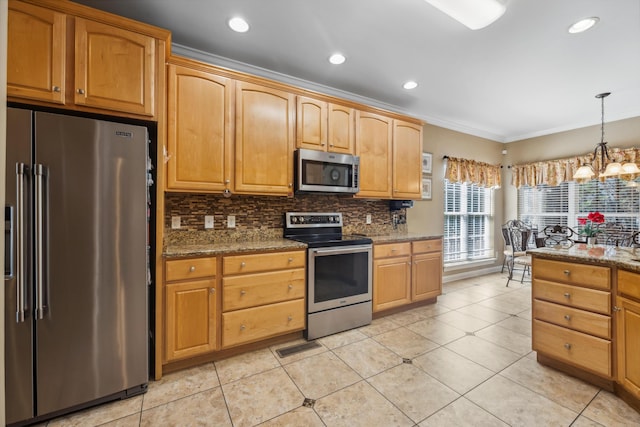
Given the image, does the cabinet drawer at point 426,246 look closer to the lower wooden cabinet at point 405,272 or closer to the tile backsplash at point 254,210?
the lower wooden cabinet at point 405,272

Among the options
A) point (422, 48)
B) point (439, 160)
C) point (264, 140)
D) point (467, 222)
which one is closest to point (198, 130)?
point (264, 140)

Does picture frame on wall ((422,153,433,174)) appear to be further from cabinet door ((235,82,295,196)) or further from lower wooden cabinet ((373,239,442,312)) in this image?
cabinet door ((235,82,295,196))

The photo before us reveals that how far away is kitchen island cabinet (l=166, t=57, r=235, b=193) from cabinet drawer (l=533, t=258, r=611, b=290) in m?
2.59

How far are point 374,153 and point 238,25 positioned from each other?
72.7 inches

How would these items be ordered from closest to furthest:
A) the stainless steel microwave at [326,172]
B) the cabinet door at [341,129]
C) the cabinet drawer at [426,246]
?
the stainless steel microwave at [326,172] < the cabinet door at [341,129] < the cabinet drawer at [426,246]

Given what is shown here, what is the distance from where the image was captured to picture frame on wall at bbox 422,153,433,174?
4.33 meters

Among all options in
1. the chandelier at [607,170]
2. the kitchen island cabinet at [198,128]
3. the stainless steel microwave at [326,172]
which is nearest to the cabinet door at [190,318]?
the kitchen island cabinet at [198,128]

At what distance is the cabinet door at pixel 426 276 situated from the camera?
339 centimetres

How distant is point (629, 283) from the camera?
5.75 feet

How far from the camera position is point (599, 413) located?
1717 mm

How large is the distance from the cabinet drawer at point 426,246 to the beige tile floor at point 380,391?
3.16ft

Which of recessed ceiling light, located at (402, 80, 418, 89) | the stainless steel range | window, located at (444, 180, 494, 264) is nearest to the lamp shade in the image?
recessed ceiling light, located at (402, 80, 418, 89)

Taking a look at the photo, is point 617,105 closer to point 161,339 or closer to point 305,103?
point 305,103

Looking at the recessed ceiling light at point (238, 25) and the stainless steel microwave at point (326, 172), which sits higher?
the recessed ceiling light at point (238, 25)
